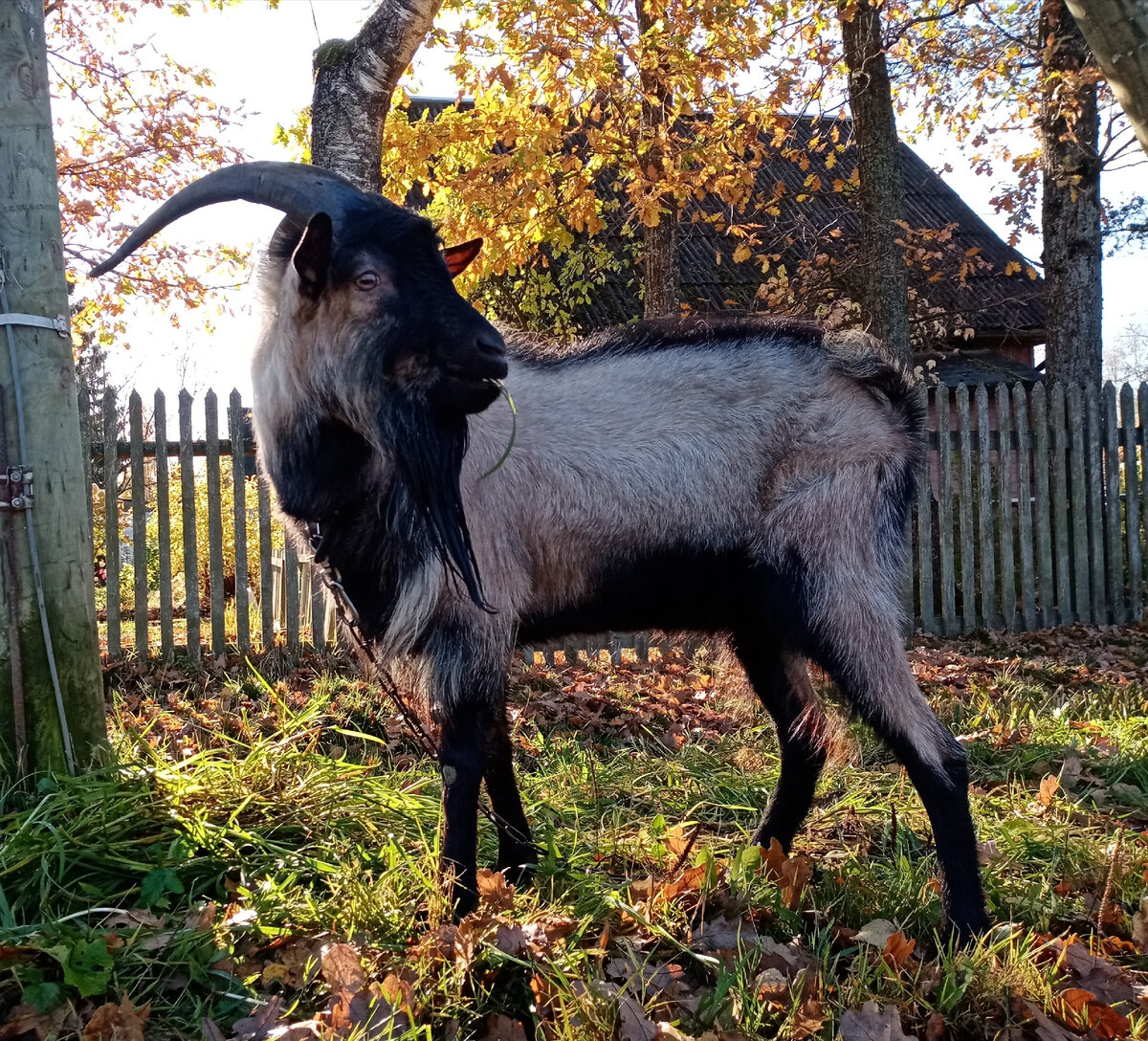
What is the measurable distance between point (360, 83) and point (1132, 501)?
24.7ft

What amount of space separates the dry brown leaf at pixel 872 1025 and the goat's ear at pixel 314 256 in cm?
211

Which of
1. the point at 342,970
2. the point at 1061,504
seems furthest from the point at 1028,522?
the point at 342,970

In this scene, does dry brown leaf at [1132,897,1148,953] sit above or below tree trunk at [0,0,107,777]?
below

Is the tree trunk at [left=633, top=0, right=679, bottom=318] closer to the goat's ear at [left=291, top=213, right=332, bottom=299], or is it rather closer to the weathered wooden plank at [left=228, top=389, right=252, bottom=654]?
the weathered wooden plank at [left=228, top=389, right=252, bottom=654]

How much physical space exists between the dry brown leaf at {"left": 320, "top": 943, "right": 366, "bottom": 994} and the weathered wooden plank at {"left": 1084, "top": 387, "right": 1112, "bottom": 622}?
805 cm

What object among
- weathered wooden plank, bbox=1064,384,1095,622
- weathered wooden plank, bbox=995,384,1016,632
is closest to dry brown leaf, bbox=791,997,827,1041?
weathered wooden plank, bbox=995,384,1016,632

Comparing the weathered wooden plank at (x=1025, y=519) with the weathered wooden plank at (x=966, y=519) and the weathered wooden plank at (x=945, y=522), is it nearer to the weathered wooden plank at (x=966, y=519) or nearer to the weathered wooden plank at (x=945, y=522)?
the weathered wooden plank at (x=966, y=519)

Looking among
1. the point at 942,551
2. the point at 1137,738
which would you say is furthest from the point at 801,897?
the point at 942,551

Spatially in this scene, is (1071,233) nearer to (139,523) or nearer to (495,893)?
(139,523)

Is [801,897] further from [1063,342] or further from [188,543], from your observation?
[1063,342]

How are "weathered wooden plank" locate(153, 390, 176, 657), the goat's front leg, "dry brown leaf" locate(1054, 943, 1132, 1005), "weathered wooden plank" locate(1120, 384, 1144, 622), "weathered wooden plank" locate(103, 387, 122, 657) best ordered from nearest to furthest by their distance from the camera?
"dry brown leaf" locate(1054, 943, 1132, 1005) → the goat's front leg → "weathered wooden plank" locate(103, 387, 122, 657) → "weathered wooden plank" locate(153, 390, 176, 657) → "weathered wooden plank" locate(1120, 384, 1144, 622)

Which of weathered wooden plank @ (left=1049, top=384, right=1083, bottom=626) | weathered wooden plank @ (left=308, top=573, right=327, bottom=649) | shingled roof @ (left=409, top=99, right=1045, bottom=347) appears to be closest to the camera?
weathered wooden plank @ (left=308, top=573, right=327, bottom=649)

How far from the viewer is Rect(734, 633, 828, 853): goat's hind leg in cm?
305

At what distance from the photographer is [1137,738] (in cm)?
405
